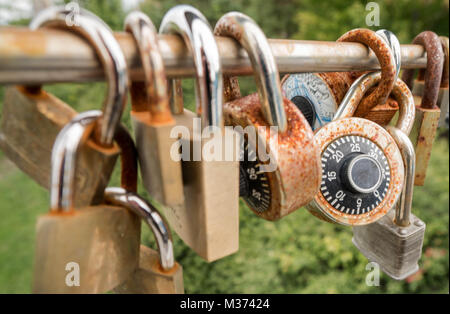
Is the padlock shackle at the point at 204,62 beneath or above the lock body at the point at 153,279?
above

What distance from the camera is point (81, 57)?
220mm

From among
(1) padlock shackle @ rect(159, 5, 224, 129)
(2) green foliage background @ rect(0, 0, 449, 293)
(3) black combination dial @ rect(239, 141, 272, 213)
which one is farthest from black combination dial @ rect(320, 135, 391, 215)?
(2) green foliage background @ rect(0, 0, 449, 293)

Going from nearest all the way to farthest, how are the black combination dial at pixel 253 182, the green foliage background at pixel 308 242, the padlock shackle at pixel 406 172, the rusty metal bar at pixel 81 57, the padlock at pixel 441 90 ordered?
the rusty metal bar at pixel 81 57 < the black combination dial at pixel 253 182 < the padlock shackle at pixel 406 172 < the padlock at pixel 441 90 < the green foliage background at pixel 308 242

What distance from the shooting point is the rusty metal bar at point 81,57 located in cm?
20

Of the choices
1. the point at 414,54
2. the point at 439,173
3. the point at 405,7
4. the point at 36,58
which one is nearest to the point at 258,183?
the point at 36,58

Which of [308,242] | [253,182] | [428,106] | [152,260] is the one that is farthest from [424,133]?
[308,242]

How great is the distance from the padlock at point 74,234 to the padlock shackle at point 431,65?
1.54 feet

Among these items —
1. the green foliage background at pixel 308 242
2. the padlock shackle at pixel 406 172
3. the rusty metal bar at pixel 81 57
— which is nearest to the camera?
the rusty metal bar at pixel 81 57

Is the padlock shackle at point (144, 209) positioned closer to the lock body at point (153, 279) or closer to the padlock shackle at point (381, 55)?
the lock body at point (153, 279)

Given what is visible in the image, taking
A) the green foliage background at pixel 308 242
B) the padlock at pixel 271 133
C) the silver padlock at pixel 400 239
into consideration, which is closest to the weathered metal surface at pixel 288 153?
the padlock at pixel 271 133

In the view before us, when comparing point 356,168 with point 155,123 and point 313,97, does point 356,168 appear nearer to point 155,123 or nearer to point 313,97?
point 313,97

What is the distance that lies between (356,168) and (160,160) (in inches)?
10.7

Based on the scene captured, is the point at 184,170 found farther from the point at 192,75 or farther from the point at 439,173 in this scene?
the point at 439,173

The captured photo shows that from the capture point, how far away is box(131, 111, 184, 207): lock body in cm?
23
